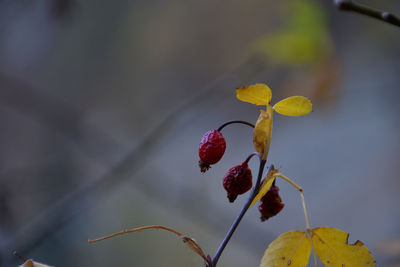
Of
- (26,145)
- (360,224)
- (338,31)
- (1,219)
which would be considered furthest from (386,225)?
(26,145)

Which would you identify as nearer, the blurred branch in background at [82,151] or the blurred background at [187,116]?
the blurred branch in background at [82,151]

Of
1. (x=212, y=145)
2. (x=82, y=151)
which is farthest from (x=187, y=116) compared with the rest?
(x=212, y=145)

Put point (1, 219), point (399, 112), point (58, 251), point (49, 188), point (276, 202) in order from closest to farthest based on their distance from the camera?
point (276, 202) → point (1, 219) → point (58, 251) → point (49, 188) → point (399, 112)

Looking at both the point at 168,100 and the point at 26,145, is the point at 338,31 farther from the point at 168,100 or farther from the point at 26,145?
the point at 26,145

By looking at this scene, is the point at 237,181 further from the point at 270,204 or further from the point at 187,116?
the point at 187,116

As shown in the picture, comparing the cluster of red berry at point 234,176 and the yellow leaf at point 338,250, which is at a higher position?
the cluster of red berry at point 234,176

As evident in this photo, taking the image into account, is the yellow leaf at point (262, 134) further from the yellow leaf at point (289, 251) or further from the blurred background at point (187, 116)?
the blurred background at point (187, 116)

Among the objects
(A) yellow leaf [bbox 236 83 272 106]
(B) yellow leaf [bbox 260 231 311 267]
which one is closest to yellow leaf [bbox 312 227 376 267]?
(B) yellow leaf [bbox 260 231 311 267]

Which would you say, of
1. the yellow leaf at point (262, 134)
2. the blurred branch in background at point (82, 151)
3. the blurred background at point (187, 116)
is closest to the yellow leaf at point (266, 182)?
the yellow leaf at point (262, 134)
